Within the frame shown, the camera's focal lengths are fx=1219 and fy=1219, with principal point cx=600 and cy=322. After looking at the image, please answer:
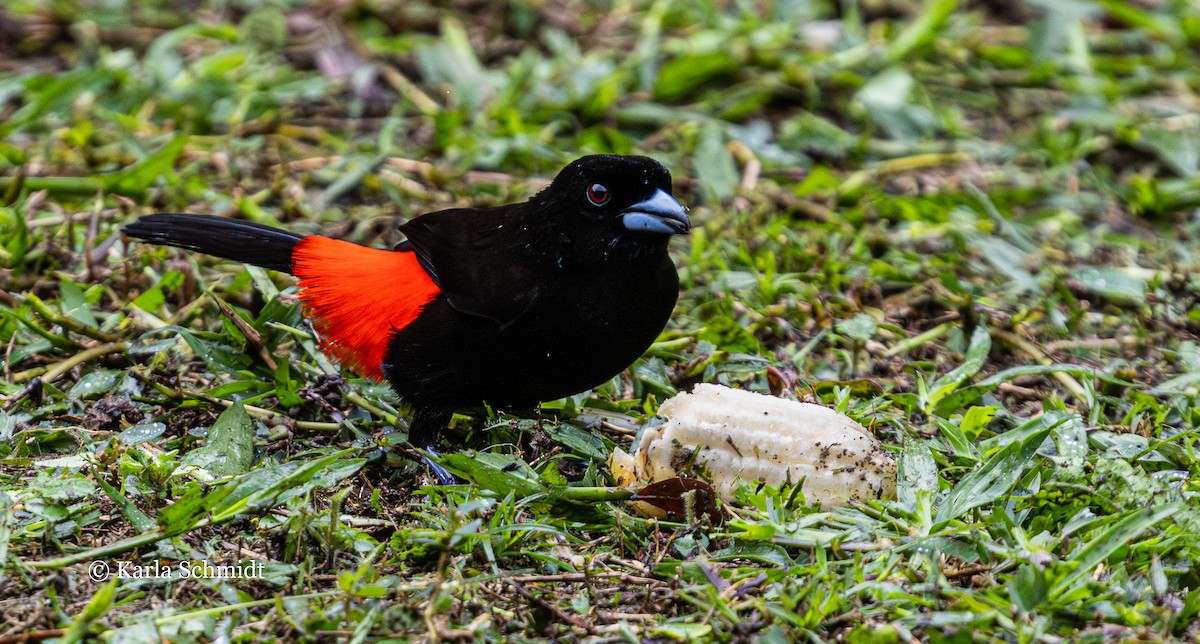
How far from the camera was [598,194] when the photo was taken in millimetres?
3857

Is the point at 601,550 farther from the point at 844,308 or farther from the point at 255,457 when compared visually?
the point at 844,308

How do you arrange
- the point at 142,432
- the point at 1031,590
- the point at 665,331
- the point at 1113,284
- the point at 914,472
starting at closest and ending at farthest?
1. the point at 1031,590
2. the point at 914,472
3. the point at 142,432
4. the point at 665,331
5. the point at 1113,284

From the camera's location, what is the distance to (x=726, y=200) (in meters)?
5.87

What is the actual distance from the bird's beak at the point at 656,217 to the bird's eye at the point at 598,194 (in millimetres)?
75

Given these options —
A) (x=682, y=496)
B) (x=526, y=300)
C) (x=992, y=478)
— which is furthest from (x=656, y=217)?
(x=992, y=478)

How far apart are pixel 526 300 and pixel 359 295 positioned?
2.21 ft

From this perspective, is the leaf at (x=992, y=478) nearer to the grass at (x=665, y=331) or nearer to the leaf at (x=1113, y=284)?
the grass at (x=665, y=331)

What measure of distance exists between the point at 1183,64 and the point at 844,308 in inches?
144

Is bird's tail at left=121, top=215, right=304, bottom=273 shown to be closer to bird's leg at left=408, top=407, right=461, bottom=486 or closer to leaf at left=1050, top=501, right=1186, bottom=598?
bird's leg at left=408, top=407, right=461, bottom=486

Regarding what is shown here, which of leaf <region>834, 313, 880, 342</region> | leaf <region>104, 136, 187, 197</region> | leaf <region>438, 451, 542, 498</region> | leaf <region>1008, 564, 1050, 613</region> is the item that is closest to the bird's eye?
leaf <region>438, 451, 542, 498</region>

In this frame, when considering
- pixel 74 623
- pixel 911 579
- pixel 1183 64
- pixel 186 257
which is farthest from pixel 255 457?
pixel 1183 64

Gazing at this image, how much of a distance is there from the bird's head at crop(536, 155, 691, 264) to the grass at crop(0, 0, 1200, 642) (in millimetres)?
638

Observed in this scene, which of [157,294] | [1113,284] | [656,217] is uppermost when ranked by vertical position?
[656,217]

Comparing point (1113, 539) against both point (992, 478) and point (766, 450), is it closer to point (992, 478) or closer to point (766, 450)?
point (992, 478)
